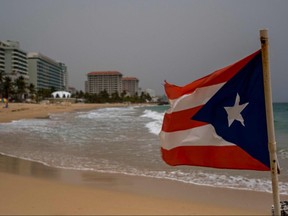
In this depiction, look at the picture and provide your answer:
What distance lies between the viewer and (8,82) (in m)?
96.6

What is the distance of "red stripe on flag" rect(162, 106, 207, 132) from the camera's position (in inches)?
132

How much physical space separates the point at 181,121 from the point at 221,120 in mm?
417

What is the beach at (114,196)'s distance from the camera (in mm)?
5031

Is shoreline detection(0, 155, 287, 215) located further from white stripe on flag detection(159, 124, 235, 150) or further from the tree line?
the tree line

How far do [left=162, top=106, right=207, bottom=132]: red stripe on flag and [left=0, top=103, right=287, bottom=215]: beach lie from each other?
5.93 ft

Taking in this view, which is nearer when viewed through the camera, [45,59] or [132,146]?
[132,146]

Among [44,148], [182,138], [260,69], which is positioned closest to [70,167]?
[44,148]

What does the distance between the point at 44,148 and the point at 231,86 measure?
11.4 m

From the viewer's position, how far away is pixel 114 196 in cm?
595

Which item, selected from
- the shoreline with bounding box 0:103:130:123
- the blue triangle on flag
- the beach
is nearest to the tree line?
the shoreline with bounding box 0:103:130:123

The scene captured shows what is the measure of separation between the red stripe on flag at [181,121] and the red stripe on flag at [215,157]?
20cm

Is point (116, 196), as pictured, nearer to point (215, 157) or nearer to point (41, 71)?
point (215, 157)

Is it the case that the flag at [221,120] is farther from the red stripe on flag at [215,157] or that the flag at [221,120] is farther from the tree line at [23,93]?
the tree line at [23,93]

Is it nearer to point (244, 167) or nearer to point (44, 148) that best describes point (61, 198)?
point (244, 167)
